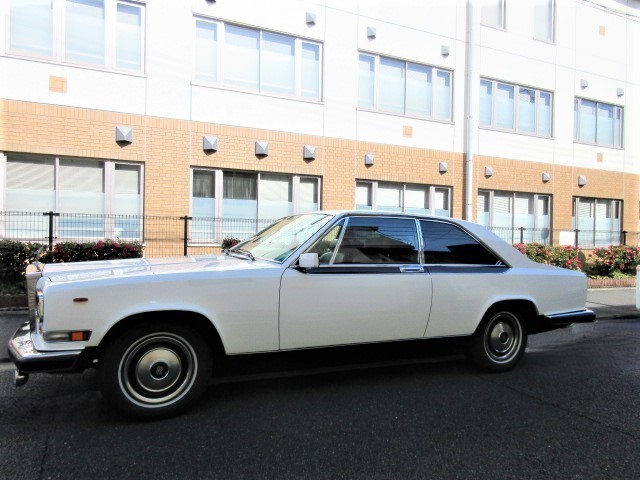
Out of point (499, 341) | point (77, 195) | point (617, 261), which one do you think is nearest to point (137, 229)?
point (77, 195)

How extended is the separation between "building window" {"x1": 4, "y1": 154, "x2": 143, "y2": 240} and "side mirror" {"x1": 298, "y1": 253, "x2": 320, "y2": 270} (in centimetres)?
752

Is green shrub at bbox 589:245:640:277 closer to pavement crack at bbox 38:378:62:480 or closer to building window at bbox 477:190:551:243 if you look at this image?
building window at bbox 477:190:551:243

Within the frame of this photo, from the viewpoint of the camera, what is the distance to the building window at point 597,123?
1628 cm

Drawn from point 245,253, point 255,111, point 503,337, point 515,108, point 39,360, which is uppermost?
point 515,108

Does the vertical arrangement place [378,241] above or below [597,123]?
below

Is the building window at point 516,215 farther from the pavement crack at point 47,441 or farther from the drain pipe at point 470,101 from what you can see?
the pavement crack at point 47,441

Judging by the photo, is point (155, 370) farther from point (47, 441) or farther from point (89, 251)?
point (89, 251)

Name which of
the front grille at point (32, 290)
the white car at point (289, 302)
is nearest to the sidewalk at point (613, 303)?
the white car at point (289, 302)

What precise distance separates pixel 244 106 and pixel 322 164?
2342 mm

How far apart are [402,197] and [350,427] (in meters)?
10.4

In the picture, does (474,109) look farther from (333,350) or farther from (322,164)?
(333,350)

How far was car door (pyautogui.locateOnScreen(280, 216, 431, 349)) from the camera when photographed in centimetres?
393

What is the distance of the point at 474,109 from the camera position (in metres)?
14.1

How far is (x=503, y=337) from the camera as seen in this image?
496 centimetres
